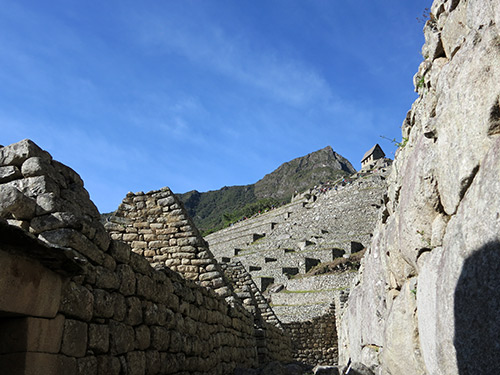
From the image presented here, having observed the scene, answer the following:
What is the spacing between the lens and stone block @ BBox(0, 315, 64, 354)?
317 centimetres

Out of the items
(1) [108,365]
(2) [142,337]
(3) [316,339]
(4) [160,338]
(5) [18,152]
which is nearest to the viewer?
(1) [108,365]

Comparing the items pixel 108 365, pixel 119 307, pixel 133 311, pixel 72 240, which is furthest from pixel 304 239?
pixel 72 240

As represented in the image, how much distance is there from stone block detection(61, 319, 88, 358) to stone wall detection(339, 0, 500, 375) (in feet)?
8.50

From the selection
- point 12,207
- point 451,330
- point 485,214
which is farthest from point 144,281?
point 485,214

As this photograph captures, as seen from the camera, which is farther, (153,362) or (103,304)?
(153,362)

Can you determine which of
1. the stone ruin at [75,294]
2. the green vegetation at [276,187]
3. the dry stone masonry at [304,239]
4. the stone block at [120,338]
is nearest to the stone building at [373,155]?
the dry stone masonry at [304,239]

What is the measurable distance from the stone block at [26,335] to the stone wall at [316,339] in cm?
1687

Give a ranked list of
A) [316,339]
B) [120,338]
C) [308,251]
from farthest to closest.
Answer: [308,251] → [316,339] → [120,338]

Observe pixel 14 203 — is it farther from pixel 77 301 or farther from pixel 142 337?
pixel 142 337

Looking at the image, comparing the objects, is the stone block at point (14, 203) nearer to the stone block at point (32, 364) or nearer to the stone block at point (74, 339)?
the stone block at point (74, 339)

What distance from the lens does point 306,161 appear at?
545ft

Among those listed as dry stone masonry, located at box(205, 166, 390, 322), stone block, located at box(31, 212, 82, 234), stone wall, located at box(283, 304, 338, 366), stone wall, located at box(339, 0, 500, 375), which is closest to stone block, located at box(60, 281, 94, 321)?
stone block, located at box(31, 212, 82, 234)

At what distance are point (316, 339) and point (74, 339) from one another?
17.6m

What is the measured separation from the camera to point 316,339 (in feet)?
65.3
